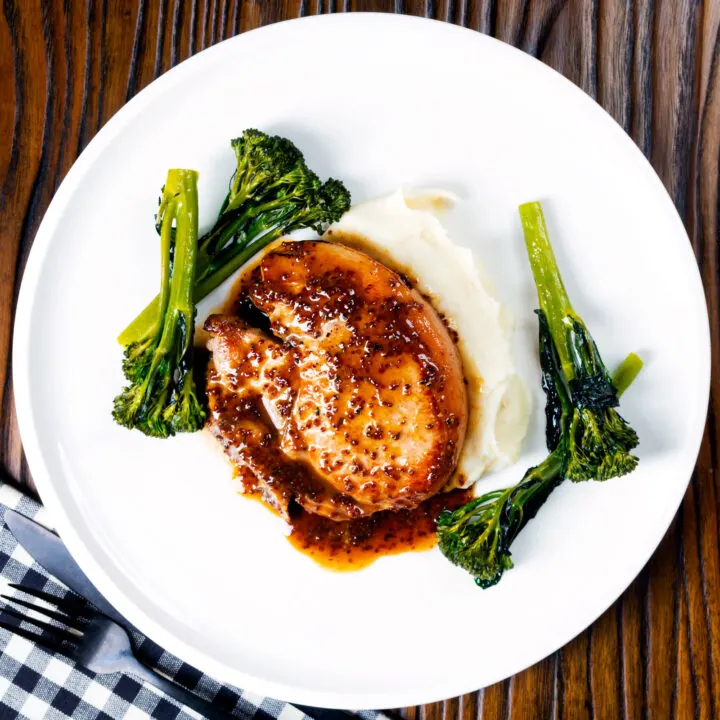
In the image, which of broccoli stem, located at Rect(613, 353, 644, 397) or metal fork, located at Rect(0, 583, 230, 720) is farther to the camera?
metal fork, located at Rect(0, 583, 230, 720)

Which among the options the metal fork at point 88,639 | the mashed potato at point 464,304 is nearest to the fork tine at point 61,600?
the metal fork at point 88,639

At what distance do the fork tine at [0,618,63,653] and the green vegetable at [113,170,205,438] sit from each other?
5.25 ft

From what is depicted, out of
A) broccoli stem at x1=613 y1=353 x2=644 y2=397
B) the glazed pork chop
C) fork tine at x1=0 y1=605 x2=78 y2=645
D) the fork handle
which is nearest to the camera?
the glazed pork chop

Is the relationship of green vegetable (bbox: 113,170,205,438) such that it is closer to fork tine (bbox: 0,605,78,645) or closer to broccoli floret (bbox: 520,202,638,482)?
fork tine (bbox: 0,605,78,645)

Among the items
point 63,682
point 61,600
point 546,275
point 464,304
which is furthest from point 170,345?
point 63,682

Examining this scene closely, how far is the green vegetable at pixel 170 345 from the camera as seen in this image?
385cm

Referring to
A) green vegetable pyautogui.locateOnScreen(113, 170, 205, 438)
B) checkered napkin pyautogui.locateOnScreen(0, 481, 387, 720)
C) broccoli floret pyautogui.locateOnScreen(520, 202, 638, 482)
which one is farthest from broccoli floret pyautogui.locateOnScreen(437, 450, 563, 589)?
checkered napkin pyautogui.locateOnScreen(0, 481, 387, 720)

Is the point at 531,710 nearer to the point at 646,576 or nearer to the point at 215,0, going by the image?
the point at 646,576

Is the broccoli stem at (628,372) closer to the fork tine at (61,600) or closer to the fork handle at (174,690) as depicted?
the fork handle at (174,690)

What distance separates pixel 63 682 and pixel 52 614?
49cm

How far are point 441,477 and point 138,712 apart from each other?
2449mm

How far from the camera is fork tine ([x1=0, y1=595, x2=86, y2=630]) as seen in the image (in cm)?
434

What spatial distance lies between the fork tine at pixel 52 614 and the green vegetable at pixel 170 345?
1.41 meters

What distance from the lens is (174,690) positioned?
431 centimetres
